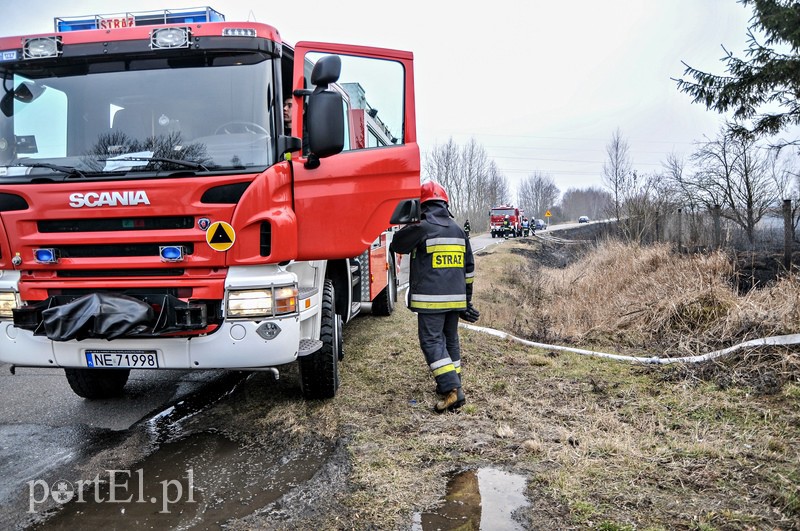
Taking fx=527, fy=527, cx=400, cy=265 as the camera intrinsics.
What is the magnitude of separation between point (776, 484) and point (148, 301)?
3.84 m

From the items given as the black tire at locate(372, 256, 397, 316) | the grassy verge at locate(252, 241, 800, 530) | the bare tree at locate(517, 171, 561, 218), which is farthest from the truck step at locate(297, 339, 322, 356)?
the bare tree at locate(517, 171, 561, 218)

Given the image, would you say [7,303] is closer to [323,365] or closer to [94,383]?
[94,383]

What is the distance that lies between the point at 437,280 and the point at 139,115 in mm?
2551

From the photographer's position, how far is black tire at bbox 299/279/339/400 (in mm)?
4285

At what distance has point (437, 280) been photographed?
14.3 feet

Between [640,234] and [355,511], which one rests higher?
[640,234]

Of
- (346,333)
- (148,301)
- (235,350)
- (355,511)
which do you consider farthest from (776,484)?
(346,333)

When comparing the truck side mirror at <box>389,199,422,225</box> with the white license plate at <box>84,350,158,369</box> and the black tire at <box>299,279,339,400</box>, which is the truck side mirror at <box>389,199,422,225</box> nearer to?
the black tire at <box>299,279,339,400</box>

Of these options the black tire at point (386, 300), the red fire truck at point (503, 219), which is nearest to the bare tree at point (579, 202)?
the red fire truck at point (503, 219)

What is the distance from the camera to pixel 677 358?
17.2ft

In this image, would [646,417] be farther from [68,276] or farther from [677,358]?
[68,276]

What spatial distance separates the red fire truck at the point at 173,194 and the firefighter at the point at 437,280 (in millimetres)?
380

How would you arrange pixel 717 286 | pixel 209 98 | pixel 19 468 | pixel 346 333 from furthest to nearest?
1. pixel 346 333
2. pixel 717 286
3. pixel 209 98
4. pixel 19 468

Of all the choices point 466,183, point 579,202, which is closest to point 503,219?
point 466,183
